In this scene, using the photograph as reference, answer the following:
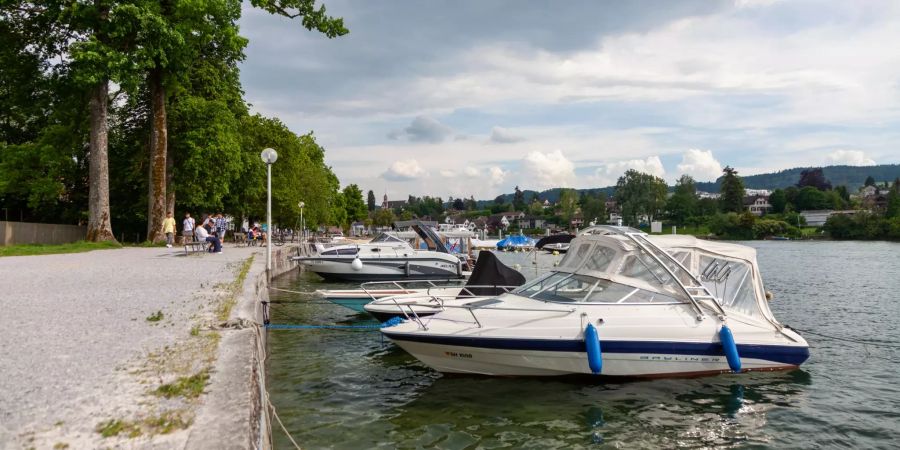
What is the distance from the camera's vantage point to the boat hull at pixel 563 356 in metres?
9.69

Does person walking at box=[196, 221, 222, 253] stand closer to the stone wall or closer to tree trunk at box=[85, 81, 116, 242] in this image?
tree trunk at box=[85, 81, 116, 242]

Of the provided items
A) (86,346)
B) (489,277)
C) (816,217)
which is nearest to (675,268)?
(489,277)

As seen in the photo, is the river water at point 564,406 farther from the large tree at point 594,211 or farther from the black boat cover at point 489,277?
the large tree at point 594,211

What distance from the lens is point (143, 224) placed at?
1671 inches

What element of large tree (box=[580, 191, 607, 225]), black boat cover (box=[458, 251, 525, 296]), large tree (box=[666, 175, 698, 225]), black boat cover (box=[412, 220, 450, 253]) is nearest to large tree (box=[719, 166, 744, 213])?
large tree (box=[666, 175, 698, 225])

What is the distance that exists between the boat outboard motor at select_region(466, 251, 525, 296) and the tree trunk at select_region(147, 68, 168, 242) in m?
23.8

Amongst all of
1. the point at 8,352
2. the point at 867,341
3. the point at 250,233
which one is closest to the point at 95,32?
the point at 250,233

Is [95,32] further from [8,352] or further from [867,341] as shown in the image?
[867,341]

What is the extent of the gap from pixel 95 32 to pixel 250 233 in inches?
676

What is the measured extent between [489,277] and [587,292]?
440 cm

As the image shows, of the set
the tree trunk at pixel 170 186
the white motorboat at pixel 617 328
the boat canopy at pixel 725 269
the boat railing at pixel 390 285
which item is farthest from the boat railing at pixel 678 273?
the tree trunk at pixel 170 186

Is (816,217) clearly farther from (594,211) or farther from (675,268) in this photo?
(675,268)

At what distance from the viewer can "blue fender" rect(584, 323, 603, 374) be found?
9.25m

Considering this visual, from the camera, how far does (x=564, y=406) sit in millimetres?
9070
